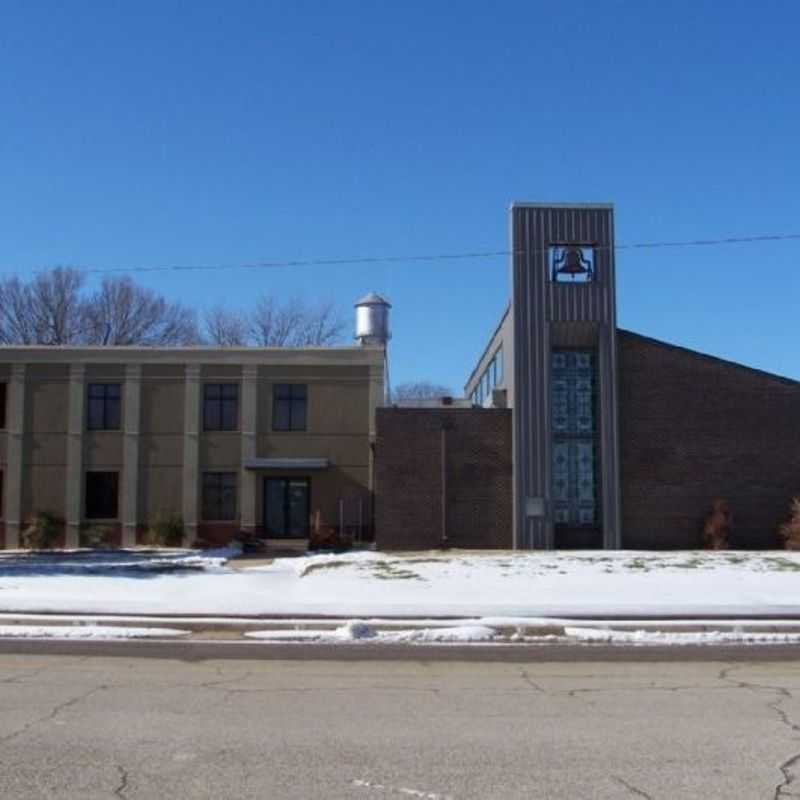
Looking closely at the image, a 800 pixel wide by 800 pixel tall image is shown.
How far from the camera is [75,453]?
39.4 meters

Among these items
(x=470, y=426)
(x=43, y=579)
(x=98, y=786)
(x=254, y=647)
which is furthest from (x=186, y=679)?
(x=470, y=426)

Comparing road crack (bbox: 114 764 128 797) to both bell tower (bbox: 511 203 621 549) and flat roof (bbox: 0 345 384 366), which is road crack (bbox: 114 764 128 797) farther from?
flat roof (bbox: 0 345 384 366)

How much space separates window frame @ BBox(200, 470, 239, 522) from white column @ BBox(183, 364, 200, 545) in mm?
243

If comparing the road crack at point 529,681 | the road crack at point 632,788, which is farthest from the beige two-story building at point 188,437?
the road crack at point 632,788

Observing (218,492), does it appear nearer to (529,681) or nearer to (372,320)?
(372,320)

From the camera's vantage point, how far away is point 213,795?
243 inches

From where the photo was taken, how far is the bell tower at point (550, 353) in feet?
106

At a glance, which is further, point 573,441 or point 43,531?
point 43,531

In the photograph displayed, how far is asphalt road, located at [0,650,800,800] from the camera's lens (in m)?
6.45

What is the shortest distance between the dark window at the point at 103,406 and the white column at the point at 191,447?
104 inches

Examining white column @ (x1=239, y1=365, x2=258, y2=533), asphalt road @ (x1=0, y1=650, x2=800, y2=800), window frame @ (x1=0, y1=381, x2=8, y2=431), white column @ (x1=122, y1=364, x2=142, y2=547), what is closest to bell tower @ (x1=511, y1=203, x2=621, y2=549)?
white column @ (x1=239, y1=365, x2=258, y2=533)

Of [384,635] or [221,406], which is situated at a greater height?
[221,406]

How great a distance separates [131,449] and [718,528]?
20.3m

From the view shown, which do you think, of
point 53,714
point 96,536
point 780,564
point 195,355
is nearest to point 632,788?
point 53,714
